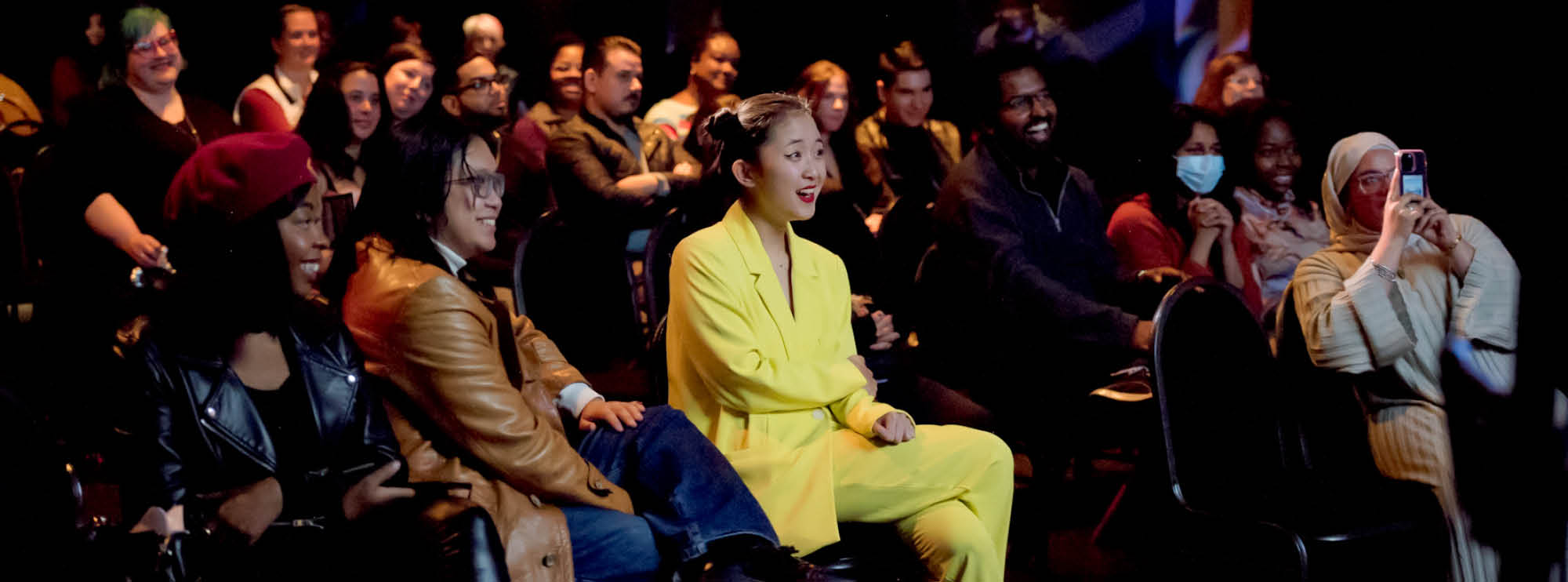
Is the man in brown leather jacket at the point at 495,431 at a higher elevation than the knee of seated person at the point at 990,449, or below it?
higher

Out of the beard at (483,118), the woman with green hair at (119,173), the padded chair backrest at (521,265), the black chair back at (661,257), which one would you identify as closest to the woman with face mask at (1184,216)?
the black chair back at (661,257)

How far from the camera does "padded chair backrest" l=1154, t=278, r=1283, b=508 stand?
114 inches

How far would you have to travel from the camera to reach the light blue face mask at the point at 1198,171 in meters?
4.59

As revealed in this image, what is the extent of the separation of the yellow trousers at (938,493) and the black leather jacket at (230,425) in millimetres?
858

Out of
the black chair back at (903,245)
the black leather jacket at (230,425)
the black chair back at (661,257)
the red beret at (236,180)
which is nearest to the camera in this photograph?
the black leather jacket at (230,425)

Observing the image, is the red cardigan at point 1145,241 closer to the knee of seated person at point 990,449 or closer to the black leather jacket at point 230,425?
the knee of seated person at point 990,449

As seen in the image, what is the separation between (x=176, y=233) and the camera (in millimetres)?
2139

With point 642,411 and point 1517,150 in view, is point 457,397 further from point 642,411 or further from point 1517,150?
point 1517,150

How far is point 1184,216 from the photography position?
14.7 feet

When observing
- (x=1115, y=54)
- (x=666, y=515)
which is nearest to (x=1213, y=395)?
(x=666, y=515)

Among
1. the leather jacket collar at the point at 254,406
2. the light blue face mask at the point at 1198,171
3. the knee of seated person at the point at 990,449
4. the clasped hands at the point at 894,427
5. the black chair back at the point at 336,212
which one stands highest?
the black chair back at the point at 336,212

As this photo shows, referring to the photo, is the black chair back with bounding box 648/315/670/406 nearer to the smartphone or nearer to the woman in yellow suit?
the woman in yellow suit

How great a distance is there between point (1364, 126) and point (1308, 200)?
1.87 feet

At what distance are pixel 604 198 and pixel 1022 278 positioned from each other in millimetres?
1564
